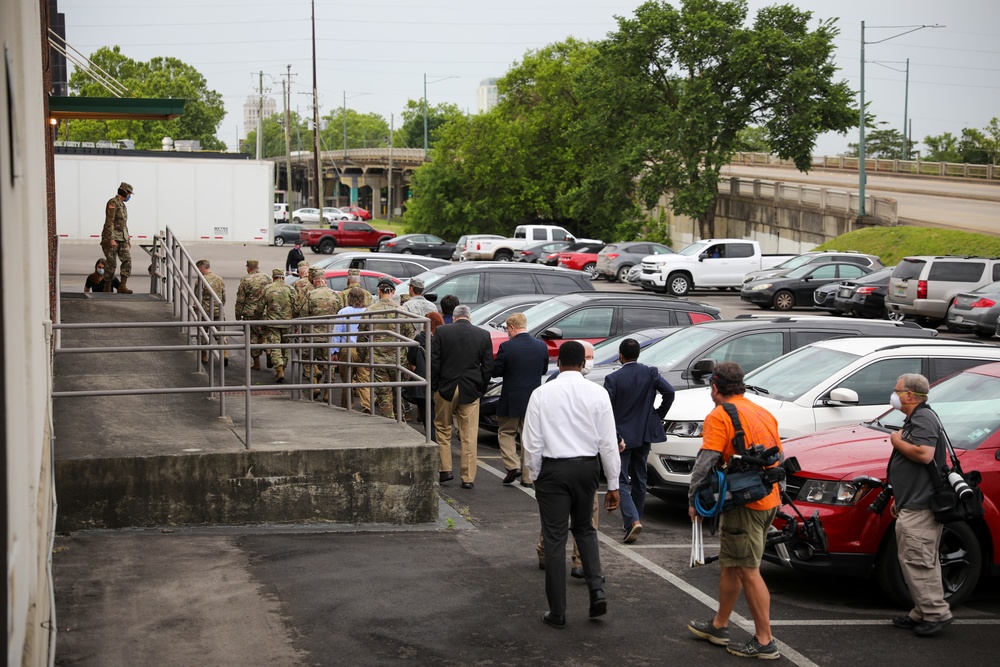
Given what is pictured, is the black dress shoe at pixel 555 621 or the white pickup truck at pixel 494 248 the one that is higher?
the white pickup truck at pixel 494 248

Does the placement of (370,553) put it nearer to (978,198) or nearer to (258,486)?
(258,486)

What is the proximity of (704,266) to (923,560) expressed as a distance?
1248 inches

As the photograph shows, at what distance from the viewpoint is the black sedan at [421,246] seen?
175 ft

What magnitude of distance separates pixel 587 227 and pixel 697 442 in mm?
52121

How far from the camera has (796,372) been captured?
10.6 m

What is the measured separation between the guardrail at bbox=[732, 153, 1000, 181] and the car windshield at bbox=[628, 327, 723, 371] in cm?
5261

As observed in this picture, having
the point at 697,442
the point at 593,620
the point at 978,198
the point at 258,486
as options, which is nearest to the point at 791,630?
the point at 593,620

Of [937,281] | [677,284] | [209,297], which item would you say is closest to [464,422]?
[209,297]

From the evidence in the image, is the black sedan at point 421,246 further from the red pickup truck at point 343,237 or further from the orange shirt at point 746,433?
the orange shirt at point 746,433

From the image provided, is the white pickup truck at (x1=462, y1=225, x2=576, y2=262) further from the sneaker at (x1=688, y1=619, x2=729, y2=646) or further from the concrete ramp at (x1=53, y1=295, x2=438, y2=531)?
the sneaker at (x1=688, y1=619, x2=729, y2=646)

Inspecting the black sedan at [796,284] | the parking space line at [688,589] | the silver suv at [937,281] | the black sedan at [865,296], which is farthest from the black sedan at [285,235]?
the parking space line at [688,589]

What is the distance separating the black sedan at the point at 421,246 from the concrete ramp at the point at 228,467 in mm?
42886

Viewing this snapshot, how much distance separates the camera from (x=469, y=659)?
6.08m

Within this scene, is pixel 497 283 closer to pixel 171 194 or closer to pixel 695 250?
pixel 171 194
